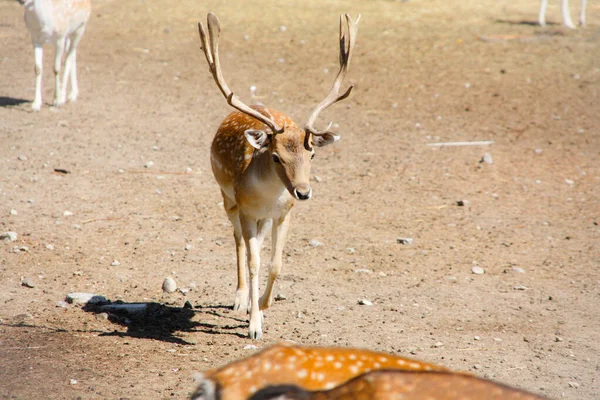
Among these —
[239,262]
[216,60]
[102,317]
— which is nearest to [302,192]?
[239,262]

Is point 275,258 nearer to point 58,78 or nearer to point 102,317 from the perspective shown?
point 102,317

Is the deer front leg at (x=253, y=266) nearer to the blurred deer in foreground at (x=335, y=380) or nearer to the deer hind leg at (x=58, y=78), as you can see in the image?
the blurred deer in foreground at (x=335, y=380)

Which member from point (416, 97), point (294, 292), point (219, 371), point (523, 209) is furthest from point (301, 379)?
point (416, 97)

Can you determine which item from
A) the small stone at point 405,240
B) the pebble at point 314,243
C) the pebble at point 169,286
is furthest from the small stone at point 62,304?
the small stone at point 405,240

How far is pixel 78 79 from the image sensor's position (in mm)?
12383

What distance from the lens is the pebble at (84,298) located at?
5.73m

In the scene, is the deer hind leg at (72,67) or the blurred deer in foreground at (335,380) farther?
the deer hind leg at (72,67)

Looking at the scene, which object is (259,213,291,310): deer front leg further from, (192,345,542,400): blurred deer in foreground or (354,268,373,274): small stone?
(192,345,542,400): blurred deer in foreground

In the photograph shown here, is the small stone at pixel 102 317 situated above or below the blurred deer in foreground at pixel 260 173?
below

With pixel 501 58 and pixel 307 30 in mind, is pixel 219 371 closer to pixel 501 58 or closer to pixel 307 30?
pixel 501 58

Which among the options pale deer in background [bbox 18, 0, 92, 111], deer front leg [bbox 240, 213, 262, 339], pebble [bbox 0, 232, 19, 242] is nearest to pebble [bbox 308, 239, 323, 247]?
deer front leg [bbox 240, 213, 262, 339]

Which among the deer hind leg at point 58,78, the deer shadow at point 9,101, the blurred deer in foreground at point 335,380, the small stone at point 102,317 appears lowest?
the deer shadow at point 9,101

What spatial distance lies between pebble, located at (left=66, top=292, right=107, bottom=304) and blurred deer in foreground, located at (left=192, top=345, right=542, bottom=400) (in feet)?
10.1

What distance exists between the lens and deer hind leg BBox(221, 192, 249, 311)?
19.4ft
